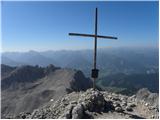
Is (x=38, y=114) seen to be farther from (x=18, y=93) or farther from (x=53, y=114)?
(x=18, y=93)

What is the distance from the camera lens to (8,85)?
140000 millimetres

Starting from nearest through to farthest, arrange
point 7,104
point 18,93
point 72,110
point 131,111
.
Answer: point 72,110 < point 131,111 < point 7,104 < point 18,93

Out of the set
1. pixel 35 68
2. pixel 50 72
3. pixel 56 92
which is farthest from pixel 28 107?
pixel 35 68

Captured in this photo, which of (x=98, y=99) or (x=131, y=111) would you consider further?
(x=131, y=111)

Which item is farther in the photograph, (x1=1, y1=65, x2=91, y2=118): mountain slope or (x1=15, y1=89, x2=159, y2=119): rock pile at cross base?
(x1=1, y1=65, x2=91, y2=118): mountain slope

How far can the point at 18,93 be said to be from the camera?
117188 mm

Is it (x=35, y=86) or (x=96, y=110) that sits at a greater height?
(x=96, y=110)

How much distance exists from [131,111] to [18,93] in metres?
105

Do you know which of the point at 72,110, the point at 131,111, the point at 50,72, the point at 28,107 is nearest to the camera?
the point at 72,110

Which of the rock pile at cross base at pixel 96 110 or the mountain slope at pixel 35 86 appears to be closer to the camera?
the rock pile at cross base at pixel 96 110

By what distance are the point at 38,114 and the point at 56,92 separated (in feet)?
250

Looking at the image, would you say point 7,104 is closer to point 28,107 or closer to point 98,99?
point 28,107

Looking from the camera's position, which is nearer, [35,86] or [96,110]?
[96,110]

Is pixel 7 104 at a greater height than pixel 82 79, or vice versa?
pixel 82 79
